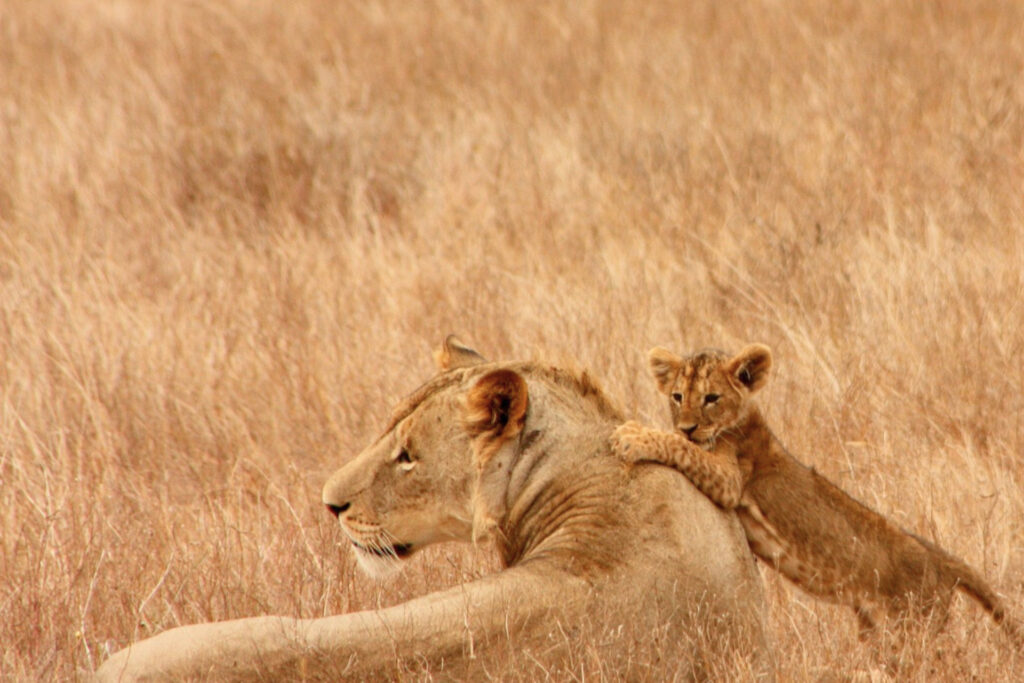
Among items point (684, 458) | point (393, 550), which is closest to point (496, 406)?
point (393, 550)

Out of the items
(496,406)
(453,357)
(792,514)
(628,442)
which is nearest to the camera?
(496,406)

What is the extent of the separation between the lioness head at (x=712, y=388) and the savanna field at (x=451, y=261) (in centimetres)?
62

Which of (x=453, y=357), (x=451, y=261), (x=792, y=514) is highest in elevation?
(x=453, y=357)

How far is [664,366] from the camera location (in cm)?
552

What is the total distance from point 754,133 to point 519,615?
21.7 ft

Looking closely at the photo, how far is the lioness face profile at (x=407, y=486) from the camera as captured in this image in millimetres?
4430

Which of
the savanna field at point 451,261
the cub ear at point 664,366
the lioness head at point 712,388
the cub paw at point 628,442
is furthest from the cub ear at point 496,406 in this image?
the cub ear at point 664,366

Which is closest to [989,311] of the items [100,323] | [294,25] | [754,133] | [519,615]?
[754,133]

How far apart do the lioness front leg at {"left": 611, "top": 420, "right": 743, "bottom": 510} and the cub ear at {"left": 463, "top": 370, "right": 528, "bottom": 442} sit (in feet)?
1.03

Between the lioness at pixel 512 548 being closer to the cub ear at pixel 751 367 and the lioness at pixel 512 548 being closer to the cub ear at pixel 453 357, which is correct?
the cub ear at pixel 453 357

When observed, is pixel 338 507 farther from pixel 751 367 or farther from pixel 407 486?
pixel 751 367

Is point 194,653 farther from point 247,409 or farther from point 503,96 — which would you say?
point 503,96

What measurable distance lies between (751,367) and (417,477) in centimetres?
148

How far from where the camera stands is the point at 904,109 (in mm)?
10117
